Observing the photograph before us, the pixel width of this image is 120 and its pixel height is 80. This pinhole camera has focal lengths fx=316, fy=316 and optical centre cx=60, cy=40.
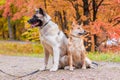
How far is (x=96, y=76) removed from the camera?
6.77m

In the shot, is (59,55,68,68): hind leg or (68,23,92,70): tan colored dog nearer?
(68,23,92,70): tan colored dog

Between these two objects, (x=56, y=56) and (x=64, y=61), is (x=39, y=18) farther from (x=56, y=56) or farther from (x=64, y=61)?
(x=64, y=61)

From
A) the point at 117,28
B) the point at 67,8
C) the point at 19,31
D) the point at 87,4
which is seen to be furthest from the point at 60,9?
the point at 19,31

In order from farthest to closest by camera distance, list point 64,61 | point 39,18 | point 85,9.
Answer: point 85,9, point 64,61, point 39,18

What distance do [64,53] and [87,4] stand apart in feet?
33.6

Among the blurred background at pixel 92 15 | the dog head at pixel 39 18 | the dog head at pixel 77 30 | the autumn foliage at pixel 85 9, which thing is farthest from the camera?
the autumn foliage at pixel 85 9

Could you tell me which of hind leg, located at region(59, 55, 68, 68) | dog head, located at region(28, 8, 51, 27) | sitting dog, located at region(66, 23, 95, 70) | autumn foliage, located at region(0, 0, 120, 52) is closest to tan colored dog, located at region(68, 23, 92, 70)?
sitting dog, located at region(66, 23, 95, 70)

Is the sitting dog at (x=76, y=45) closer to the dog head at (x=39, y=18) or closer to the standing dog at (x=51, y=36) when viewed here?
the standing dog at (x=51, y=36)

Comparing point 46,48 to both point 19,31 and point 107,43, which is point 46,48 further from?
point 19,31

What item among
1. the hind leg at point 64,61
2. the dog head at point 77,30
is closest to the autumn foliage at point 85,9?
the hind leg at point 64,61

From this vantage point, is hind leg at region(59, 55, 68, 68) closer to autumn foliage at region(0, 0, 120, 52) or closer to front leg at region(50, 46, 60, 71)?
front leg at region(50, 46, 60, 71)

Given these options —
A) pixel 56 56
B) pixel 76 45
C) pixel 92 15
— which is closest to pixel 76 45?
pixel 76 45

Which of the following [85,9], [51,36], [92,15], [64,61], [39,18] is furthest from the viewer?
[92,15]

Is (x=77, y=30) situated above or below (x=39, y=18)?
below
